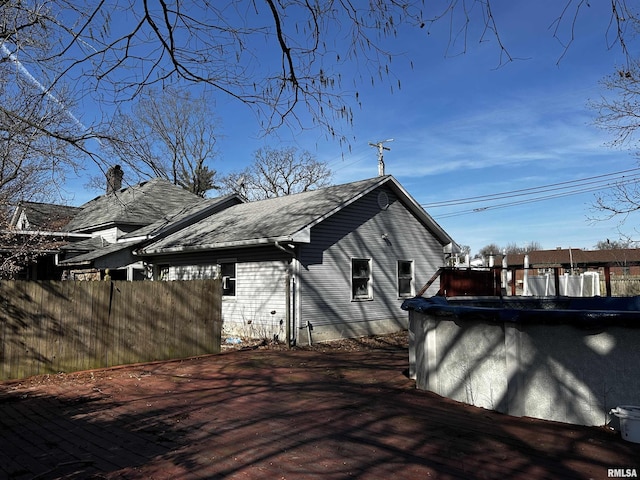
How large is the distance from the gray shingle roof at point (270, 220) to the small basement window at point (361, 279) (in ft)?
6.95

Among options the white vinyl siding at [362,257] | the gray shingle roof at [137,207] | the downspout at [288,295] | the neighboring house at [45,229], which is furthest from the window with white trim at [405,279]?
the neighboring house at [45,229]

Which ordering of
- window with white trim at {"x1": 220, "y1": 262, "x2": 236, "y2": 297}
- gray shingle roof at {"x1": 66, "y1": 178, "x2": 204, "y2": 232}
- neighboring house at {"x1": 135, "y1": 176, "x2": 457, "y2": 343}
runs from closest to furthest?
1. neighboring house at {"x1": 135, "y1": 176, "x2": 457, "y2": 343}
2. window with white trim at {"x1": 220, "y1": 262, "x2": 236, "y2": 297}
3. gray shingle roof at {"x1": 66, "y1": 178, "x2": 204, "y2": 232}

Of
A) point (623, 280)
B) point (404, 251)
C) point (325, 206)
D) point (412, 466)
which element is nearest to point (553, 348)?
point (412, 466)

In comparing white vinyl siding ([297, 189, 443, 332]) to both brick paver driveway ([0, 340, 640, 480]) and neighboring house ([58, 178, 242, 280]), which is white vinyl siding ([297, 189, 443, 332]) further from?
neighboring house ([58, 178, 242, 280])

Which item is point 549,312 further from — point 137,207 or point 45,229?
point 45,229

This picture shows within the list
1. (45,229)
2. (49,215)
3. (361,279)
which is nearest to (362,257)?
→ (361,279)

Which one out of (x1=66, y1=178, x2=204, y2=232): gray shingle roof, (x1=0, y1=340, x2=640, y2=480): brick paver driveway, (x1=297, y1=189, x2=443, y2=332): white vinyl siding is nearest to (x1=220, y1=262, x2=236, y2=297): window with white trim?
(x1=297, y1=189, x2=443, y2=332): white vinyl siding

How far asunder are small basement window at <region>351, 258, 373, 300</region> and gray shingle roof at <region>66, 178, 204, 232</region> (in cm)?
1064

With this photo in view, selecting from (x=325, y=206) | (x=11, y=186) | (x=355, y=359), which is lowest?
(x=355, y=359)

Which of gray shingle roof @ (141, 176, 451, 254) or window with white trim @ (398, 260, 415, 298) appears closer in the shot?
gray shingle roof @ (141, 176, 451, 254)

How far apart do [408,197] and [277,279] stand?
19.9ft

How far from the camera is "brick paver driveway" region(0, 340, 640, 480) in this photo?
4.24 metres

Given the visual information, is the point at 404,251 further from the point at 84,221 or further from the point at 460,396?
the point at 84,221

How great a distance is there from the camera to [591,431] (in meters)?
5.16
